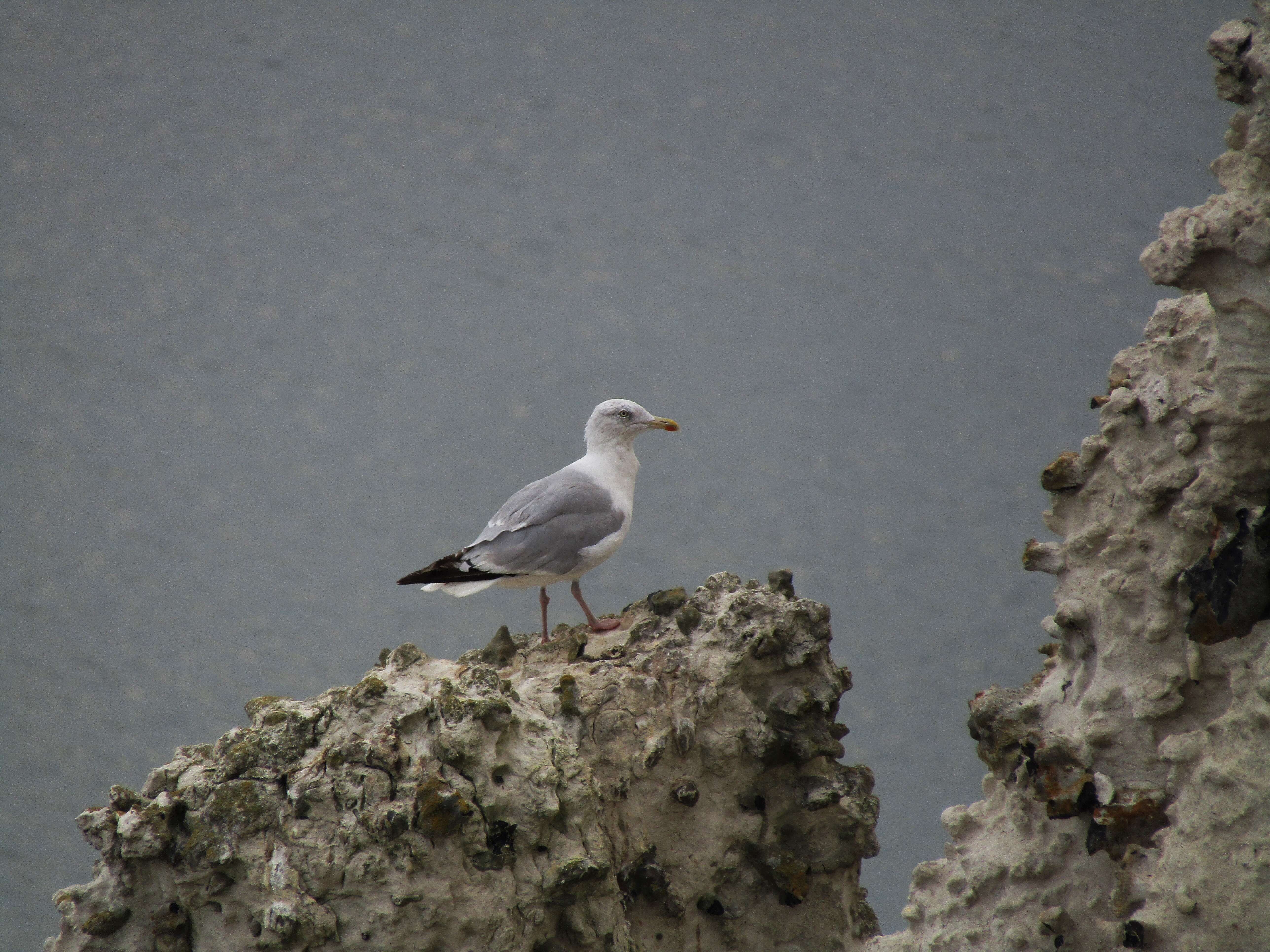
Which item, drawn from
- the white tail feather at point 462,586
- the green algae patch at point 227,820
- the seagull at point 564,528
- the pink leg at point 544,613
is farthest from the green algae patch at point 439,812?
the white tail feather at point 462,586

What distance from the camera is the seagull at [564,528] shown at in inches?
102

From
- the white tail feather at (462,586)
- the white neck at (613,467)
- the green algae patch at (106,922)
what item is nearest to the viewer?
the green algae patch at (106,922)

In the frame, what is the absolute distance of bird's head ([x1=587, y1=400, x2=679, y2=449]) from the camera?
2.88 m

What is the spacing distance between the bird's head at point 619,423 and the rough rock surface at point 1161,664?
1254mm

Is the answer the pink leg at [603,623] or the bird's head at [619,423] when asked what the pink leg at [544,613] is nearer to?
the pink leg at [603,623]

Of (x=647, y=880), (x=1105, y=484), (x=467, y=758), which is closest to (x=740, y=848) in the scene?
(x=647, y=880)

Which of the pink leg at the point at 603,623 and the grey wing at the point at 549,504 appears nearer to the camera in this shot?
the pink leg at the point at 603,623

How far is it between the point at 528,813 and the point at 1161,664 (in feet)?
3.32

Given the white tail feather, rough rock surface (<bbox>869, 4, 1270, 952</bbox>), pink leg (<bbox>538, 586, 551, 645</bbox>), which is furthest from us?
the white tail feather

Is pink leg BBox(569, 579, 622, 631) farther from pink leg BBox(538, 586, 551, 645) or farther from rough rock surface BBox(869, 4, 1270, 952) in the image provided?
rough rock surface BBox(869, 4, 1270, 952)

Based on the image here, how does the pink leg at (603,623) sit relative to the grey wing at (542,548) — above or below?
below

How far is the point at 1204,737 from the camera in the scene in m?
1.47

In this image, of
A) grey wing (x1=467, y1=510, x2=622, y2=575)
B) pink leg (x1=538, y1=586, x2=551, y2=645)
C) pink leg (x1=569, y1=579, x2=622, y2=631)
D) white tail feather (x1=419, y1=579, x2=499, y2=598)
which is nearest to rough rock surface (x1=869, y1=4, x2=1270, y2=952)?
pink leg (x1=569, y1=579, x2=622, y2=631)

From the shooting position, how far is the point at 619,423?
113 inches
